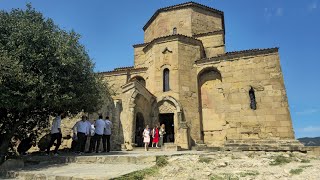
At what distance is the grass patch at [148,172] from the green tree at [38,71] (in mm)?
4880

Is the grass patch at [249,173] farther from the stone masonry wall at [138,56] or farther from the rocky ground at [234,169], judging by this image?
the stone masonry wall at [138,56]

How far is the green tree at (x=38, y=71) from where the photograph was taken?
9773 millimetres

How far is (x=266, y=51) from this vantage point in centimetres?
1905

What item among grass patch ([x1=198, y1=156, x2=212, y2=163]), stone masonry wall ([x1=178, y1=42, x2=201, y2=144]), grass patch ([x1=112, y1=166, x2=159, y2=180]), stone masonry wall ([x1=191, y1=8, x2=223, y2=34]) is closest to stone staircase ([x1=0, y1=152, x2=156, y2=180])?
grass patch ([x1=112, y1=166, x2=159, y2=180])

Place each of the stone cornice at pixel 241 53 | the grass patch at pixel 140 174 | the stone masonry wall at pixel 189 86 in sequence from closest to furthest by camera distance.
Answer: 1. the grass patch at pixel 140 174
2. the stone masonry wall at pixel 189 86
3. the stone cornice at pixel 241 53

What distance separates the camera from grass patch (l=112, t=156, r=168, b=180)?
247 inches

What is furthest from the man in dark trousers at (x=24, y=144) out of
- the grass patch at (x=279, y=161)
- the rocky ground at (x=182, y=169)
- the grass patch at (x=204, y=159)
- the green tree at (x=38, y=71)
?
the grass patch at (x=279, y=161)

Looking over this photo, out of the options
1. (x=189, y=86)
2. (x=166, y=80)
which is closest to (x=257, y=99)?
(x=189, y=86)

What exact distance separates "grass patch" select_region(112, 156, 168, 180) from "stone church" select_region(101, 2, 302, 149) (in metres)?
8.09

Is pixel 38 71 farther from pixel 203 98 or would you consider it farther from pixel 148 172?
pixel 203 98

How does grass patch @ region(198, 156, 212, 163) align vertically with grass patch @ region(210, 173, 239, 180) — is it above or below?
above

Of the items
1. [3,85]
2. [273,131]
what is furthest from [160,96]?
[3,85]

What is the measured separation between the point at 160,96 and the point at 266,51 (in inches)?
339

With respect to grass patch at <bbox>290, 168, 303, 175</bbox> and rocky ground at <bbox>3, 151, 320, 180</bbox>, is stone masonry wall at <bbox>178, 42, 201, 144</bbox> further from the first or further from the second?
grass patch at <bbox>290, 168, 303, 175</bbox>
